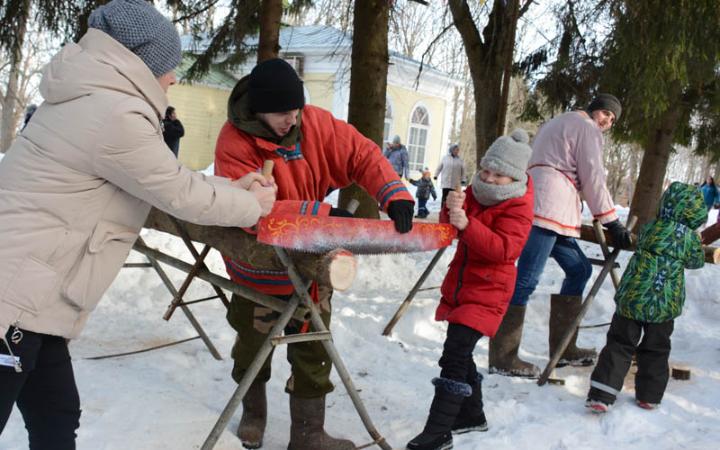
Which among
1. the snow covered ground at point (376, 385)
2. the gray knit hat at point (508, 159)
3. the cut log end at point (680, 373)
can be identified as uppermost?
the gray knit hat at point (508, 159)

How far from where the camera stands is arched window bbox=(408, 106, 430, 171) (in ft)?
72.3

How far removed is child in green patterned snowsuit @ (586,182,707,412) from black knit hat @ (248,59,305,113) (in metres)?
2.13

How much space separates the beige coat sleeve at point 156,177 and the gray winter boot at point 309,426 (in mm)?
1106

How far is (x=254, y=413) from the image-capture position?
2904mm

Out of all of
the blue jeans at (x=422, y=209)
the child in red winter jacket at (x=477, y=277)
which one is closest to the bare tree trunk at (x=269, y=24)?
the child in red winter jacket at (x=477, y=277)

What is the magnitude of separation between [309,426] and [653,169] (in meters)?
6.94

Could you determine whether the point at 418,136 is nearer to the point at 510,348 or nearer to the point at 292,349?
the point at 510,348

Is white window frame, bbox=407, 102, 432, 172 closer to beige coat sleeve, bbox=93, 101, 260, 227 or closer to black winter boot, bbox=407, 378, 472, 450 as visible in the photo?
black winter boot, bbox=407, 378, 472, 450

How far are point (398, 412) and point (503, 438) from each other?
642mm

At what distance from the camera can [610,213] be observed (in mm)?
3838

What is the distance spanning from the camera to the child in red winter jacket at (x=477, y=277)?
2816 mm

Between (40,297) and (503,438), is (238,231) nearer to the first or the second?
(40,297)

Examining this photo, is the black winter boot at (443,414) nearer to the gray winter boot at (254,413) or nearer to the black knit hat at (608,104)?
the gray winter boot at (254,413)

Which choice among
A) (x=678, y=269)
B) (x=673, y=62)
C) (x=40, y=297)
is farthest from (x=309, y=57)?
(x=40, y=297)
